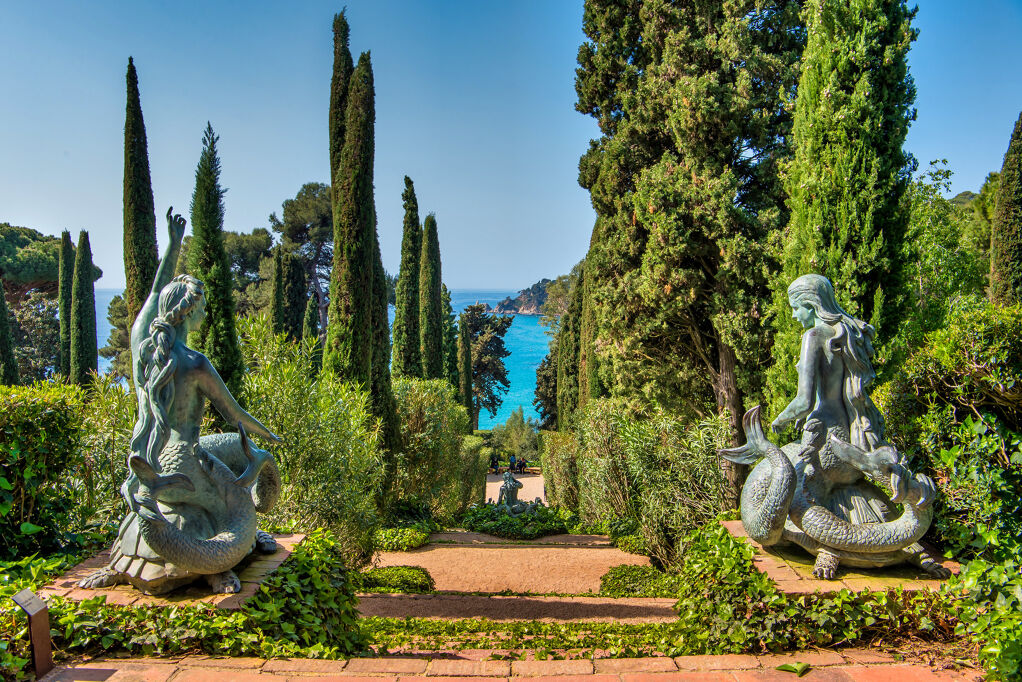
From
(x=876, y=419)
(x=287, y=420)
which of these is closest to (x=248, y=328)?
(x=287, y=420)

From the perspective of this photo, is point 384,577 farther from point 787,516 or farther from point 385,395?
point 787,516

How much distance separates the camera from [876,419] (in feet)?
15.5

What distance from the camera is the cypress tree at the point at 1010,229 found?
1593cm

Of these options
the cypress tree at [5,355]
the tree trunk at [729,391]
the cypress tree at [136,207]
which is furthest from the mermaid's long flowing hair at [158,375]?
the cypress tree at [5,355]

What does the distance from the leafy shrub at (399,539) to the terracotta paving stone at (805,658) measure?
828 cm

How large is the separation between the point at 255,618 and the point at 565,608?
14.6ft

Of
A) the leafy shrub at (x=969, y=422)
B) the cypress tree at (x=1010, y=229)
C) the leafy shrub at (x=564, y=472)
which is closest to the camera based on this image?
the leafy shrub at (x=969, y=422)

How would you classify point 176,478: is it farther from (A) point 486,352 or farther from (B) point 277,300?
(A) point 486,352

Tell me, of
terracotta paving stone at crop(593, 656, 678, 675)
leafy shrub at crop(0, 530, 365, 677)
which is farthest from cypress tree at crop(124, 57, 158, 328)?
terracotta paving stone at crop(593, 656, 678, 675)

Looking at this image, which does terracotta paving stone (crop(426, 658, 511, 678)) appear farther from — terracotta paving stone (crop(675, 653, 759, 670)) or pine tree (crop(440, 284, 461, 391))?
pine tree (crop(440, 284, 461, 391))

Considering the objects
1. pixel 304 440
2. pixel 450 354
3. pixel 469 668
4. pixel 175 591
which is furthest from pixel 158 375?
pixel 450 354

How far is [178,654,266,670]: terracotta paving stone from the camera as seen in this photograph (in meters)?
3.68

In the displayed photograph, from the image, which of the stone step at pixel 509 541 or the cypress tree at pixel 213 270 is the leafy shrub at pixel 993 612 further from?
the stone step at pixel 509 541

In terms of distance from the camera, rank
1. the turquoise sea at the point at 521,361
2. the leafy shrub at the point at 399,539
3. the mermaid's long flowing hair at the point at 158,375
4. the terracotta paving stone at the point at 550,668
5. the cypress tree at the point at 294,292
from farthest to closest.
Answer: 1. the turquoise sea at the point at 521,361
2. the cypress tree at the point at 294,292
3. the leafy shrub at the point at 399,539
4. the mermaid's long flowing hair at the point at 158,375
5. the terracotta paving stone at the point at 550,668
